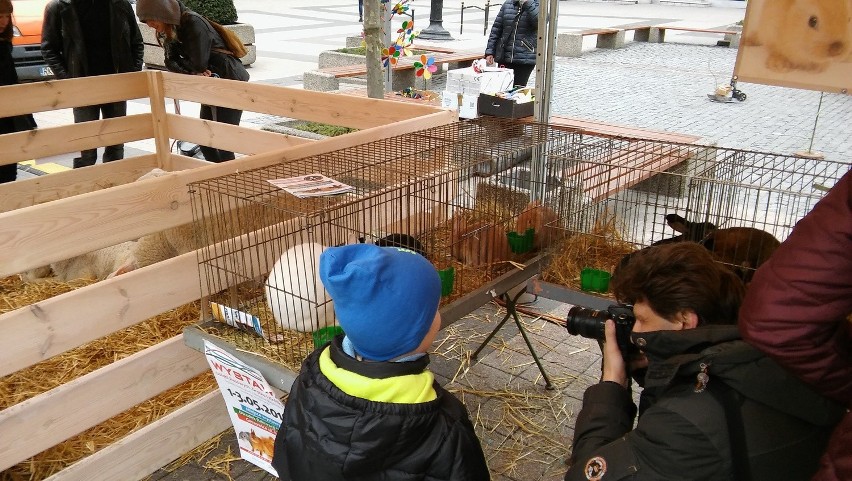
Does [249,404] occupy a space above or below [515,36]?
below

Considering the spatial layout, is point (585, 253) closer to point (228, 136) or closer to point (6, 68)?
point (228, 136)

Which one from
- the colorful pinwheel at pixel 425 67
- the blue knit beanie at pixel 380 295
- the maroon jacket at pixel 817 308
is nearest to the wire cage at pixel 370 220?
the blue knit beanie at pixel 380 295

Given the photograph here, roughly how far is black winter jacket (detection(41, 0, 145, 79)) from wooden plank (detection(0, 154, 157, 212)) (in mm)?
1093

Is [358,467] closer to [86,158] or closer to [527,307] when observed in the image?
[527,307]

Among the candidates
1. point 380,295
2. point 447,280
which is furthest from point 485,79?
point 380,295

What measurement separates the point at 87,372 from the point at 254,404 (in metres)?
1.35

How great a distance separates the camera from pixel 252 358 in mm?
2473

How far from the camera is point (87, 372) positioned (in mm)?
3369

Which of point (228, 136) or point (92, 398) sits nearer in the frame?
point (92, 398)

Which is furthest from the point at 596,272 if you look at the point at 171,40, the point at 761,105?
the point at 761,105

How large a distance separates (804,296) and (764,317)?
0.26ft

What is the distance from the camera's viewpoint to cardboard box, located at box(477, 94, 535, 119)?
653cm

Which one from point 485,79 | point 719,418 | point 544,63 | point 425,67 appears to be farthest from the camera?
point 425,67

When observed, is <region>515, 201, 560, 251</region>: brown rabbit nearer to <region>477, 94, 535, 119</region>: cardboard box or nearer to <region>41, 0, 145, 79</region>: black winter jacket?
<region>477, 94, 535, 119</region>: cardboard box
